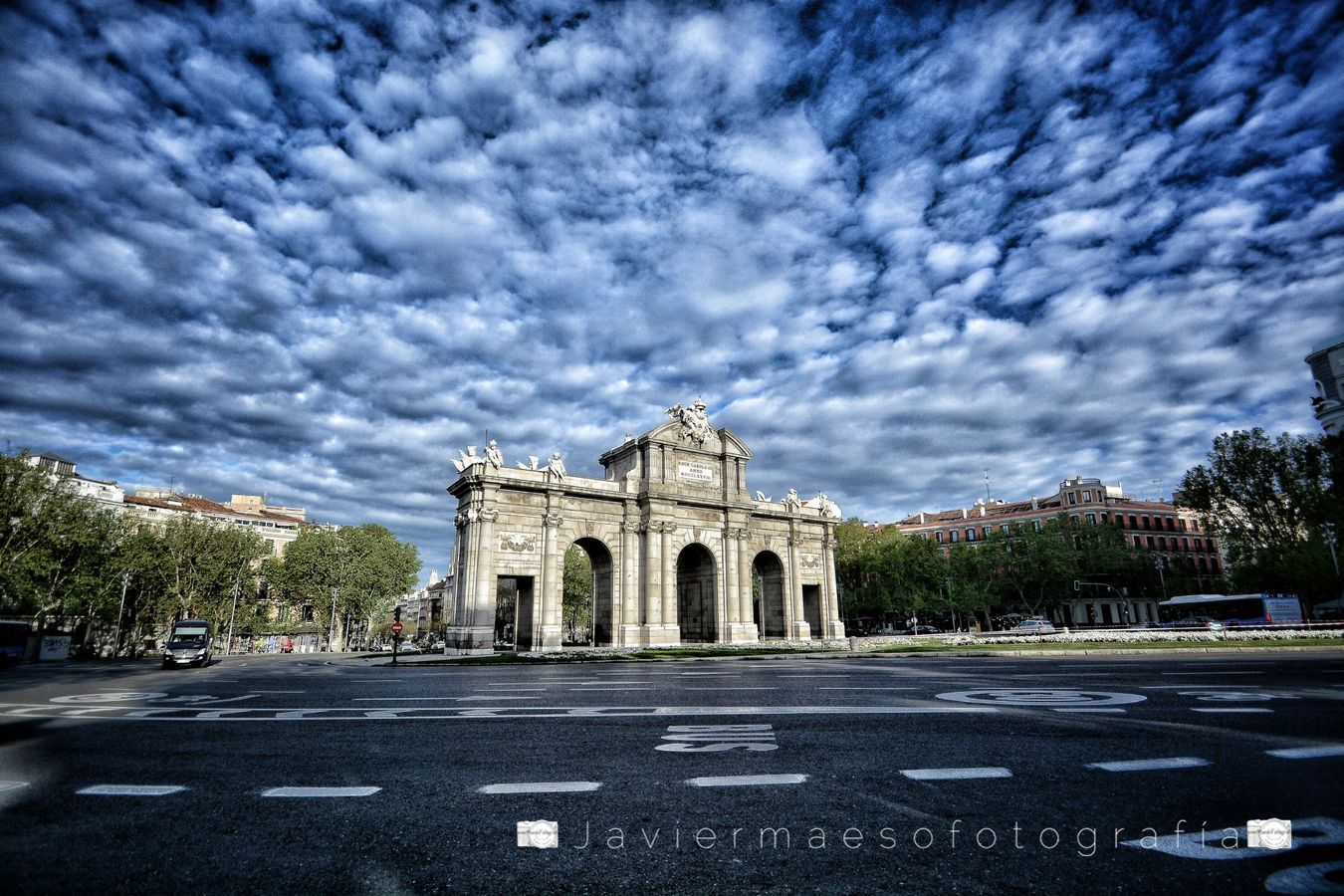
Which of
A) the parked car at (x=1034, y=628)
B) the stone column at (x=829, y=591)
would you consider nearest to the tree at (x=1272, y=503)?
the parked car at (x=1034, y=628)

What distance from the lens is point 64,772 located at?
609cm

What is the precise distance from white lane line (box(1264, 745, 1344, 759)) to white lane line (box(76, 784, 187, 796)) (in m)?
9.67

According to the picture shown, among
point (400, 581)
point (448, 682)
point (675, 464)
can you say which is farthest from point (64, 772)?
point (400, 581)

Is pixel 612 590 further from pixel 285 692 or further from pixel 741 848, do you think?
pixel 741 848

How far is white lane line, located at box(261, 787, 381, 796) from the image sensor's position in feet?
17.0

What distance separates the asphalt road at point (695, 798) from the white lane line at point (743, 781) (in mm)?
41

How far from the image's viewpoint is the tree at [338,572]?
2464 inches

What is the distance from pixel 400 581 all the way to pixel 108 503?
26.7 metres

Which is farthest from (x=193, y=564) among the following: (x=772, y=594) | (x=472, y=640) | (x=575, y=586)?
(x=772, y=594)

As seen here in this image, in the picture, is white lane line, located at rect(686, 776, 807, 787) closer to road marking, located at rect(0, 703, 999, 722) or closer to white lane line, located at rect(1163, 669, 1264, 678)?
road marking, located at rect(0, 703, 999, 722)

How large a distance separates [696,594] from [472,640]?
1684 cm

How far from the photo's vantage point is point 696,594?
45.1 meters

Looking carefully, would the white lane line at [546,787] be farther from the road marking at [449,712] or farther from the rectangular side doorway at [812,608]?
the rectangular side doorway at [812,608]

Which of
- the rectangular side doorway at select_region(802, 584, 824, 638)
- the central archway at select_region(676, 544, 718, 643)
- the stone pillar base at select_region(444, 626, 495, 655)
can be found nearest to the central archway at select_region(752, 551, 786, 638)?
the rectangular side doorway at select_region(802, 584, 824, 638)
